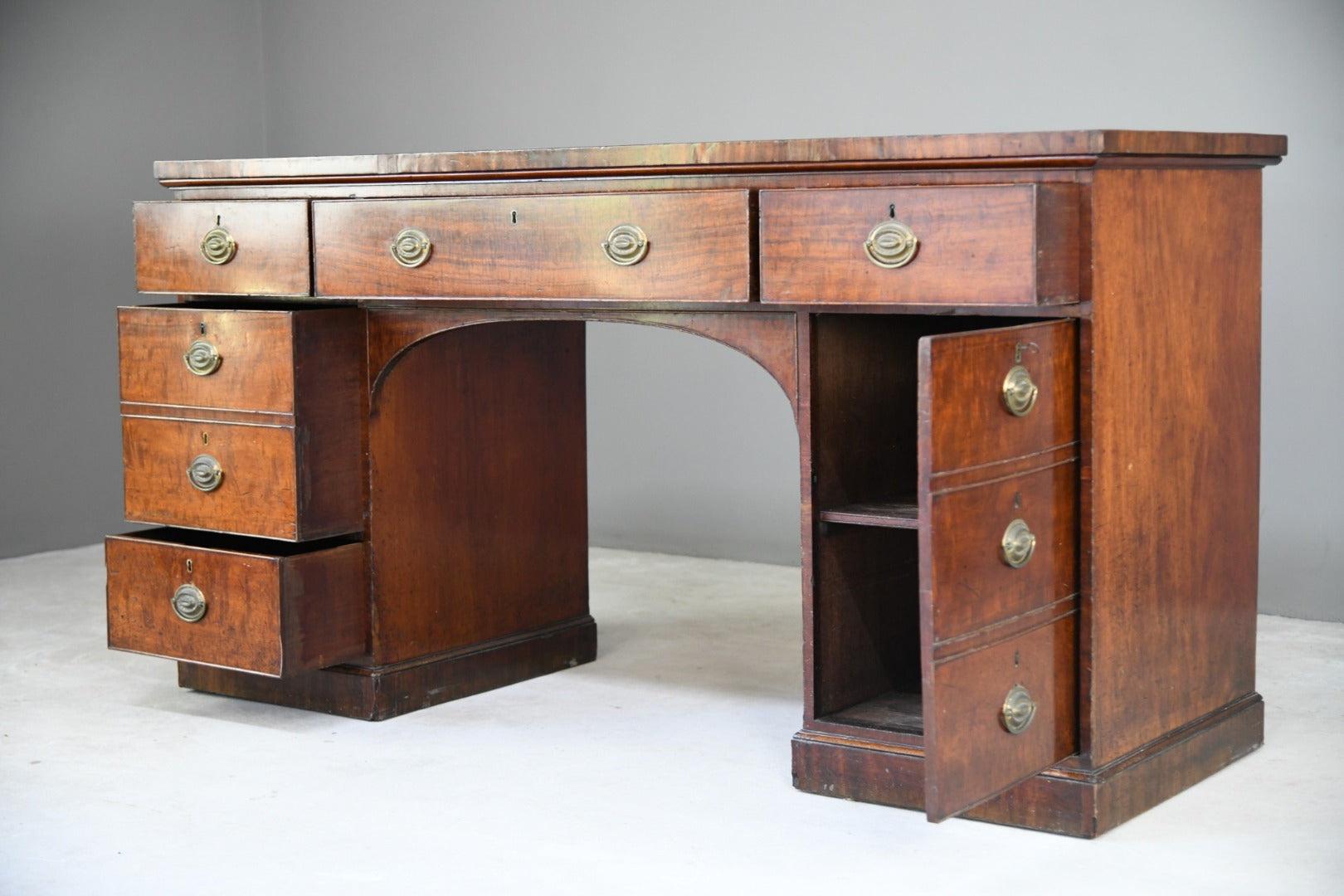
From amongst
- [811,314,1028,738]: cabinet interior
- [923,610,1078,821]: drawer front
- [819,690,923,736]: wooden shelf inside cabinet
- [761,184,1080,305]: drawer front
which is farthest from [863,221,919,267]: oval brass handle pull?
[819,690,923,736]: wooden shelf inside cabinet

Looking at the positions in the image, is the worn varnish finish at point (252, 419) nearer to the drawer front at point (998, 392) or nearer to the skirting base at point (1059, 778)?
the skirting base at point (1059, 778)

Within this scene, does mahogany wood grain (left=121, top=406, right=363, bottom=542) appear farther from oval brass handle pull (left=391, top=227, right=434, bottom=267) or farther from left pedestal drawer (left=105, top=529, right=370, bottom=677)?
oval brass handle pull (left=391, top=227, right=434, bottom=267)

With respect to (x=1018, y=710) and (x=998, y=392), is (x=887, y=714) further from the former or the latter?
(x=998, y=392)

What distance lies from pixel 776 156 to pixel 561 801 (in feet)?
Result: 2.94

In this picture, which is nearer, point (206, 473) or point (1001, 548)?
point (1001, 548)

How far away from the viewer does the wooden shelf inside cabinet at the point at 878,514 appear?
210 centimetres

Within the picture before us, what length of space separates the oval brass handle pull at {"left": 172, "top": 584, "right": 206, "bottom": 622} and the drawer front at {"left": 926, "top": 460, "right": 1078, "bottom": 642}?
127 centimetres

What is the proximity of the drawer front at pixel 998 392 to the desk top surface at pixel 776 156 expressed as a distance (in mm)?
214

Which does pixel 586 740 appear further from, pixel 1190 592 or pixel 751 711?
pixel 1190 592

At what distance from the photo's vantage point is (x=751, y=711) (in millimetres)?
2652

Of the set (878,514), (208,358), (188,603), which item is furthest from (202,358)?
(878,514)

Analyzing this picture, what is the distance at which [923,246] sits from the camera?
6.56 ft

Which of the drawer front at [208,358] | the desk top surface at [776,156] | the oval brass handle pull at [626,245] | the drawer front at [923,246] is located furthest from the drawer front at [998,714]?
the drawer front at [208,358]

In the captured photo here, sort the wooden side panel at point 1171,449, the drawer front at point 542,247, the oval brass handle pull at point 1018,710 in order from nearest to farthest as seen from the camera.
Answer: the oval brass handle pull at point 1018,710 → the wooden side panel at point 1171,449 → the drawer front at point 542,247
